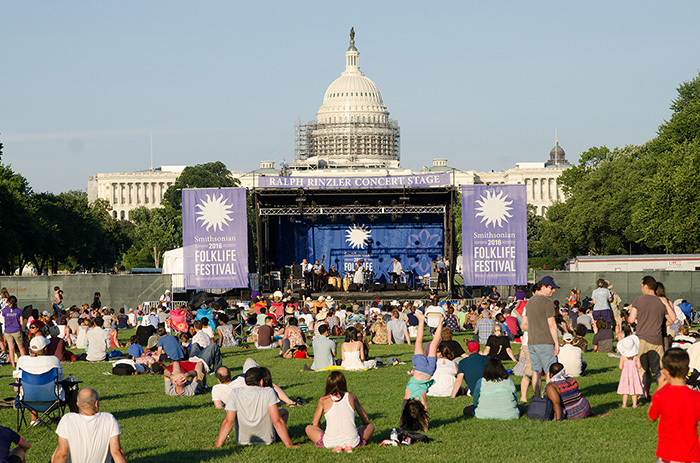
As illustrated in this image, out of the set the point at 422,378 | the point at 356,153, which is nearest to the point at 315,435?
the point at 422,378

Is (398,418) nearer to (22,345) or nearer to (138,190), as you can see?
(22,345)

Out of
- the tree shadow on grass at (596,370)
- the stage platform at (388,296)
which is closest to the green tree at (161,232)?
the stage platform at (388,296)

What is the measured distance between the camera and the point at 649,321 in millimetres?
11078

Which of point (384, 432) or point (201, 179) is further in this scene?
point (201, 179)

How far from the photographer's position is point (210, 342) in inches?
600

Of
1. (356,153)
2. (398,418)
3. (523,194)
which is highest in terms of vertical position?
(356,153)

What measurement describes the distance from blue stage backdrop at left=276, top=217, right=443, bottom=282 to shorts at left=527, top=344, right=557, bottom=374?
24500mm

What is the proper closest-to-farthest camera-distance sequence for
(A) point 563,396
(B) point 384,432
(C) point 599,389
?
(B) point 384,432
(A) point 563,396
(C) point 599,389

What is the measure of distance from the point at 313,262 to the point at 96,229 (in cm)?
3837

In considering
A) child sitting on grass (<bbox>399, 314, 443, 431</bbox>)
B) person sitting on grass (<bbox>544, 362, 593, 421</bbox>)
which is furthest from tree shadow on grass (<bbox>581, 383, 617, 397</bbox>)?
child sitting on grass (<bbox>399, 314, 443, 431</bbox>)

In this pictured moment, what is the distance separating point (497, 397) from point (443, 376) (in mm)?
2085

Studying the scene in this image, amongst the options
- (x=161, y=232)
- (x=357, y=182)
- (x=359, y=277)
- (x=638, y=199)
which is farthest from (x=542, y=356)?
(x=161, y=232)

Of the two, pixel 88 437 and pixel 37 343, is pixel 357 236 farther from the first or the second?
pixel 88 437

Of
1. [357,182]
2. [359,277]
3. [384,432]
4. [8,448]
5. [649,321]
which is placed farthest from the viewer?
[359,277]
